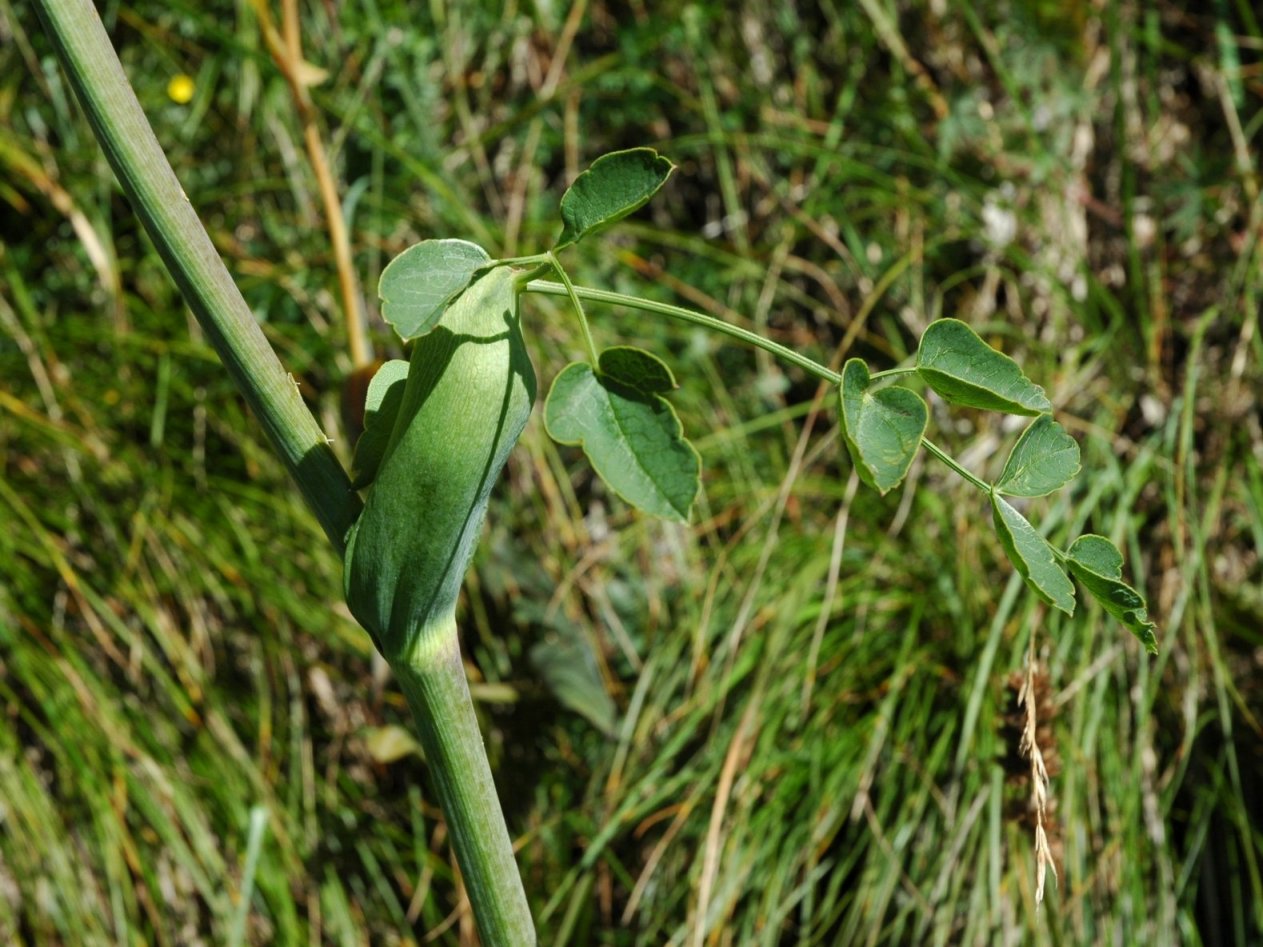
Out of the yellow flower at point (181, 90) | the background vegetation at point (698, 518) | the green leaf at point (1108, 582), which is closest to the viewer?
the green leaf at point (1108, 582)

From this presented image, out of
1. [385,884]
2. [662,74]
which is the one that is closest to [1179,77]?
[662,74]

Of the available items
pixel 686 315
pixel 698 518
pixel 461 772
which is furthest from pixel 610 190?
pixel 698 518

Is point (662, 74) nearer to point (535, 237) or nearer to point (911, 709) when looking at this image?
point (535, 237)

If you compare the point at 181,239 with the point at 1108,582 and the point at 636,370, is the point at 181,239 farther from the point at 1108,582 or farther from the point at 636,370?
the point at 1108,582

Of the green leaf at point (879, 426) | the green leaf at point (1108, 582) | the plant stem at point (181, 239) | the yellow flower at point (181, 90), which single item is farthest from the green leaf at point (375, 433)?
the yellow flower at point (181, 90)

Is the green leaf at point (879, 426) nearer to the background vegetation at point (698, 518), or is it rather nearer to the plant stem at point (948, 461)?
the plant stem at point (948, 461)

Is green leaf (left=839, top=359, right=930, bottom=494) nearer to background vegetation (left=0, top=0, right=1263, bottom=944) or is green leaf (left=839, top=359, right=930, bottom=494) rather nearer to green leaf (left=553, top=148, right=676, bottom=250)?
green leaf (left=553, top=148, right=676, bottom=250)
